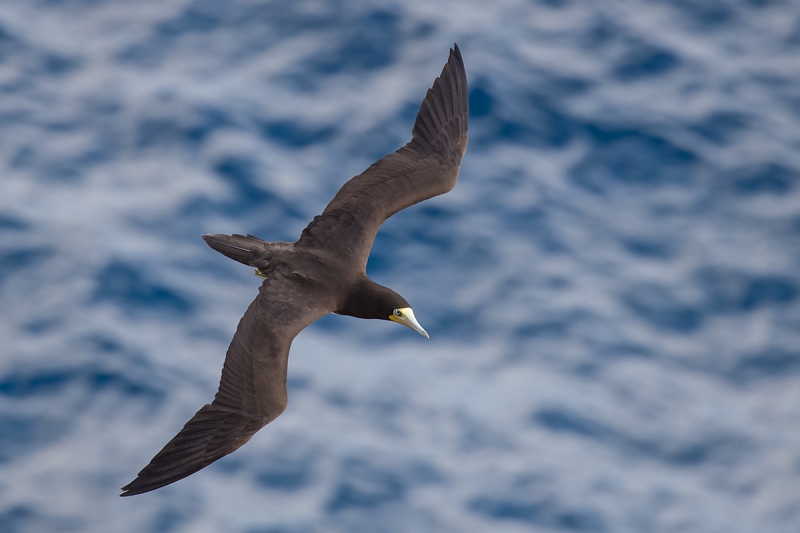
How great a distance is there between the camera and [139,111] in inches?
631

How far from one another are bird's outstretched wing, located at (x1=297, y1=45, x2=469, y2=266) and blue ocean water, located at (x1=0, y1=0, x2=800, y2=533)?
3070mm

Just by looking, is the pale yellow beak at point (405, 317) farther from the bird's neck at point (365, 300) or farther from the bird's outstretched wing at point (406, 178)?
the bird's outstretched wing at point (406, 178)

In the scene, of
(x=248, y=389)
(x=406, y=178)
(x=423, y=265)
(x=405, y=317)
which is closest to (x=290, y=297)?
(x=248, y=389)

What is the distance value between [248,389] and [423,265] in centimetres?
532

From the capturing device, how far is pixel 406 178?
37.3 feet

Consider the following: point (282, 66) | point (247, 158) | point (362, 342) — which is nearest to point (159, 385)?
point (362, 342)

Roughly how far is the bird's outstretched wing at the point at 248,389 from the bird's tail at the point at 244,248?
0.55 metres

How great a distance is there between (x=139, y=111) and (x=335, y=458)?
5.34 m

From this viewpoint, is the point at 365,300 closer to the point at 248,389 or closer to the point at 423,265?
the point at 248,389

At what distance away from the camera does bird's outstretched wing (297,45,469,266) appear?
35.6 ft

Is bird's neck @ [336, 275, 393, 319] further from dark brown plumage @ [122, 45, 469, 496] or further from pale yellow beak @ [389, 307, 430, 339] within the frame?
pale yellow beak @ [389, 307, 430, 339]

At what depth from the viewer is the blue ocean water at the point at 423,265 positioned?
13.5 m

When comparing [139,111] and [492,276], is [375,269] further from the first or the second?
[139,111]

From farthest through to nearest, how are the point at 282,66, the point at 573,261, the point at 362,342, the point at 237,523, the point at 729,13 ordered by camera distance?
the point at 729,13 → the point at 282,66 → the point at 573,261 → the point at 362,342 → the point at 237,523
